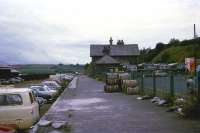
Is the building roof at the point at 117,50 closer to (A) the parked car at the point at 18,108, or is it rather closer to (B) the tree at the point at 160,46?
(B) the tree at the point at 160,46

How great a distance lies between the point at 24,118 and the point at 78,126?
1798 mm

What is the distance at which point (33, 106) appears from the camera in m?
17.1

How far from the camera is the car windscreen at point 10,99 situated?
16.6 m

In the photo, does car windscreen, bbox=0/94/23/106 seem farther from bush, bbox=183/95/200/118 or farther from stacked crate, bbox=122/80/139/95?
stacked crate, bbox=122/80/139/95

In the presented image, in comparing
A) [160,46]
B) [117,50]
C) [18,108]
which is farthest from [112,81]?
[160,46]

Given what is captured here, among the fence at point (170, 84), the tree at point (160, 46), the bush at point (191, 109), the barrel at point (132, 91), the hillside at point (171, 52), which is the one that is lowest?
the barrel at point (132, 91)

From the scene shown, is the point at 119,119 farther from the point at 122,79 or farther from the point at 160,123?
the point at 122,79

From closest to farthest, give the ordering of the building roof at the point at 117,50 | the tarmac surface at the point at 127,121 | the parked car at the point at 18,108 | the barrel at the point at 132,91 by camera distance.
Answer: the tarmac surface at the point at 127,121
the parked car at the point at 18,108
the barrel at the point at 132,91
the building roof at the point at 117,50

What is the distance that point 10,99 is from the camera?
16.8m

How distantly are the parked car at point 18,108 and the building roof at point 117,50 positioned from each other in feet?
389

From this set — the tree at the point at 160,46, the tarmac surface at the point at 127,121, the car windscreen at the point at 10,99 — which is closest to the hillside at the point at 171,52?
the tree at the point at 160,46

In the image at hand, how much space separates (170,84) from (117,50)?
11198 cm

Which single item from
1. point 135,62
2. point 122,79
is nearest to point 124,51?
point 135,62

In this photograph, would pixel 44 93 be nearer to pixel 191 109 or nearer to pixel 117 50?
pixel 191 109
